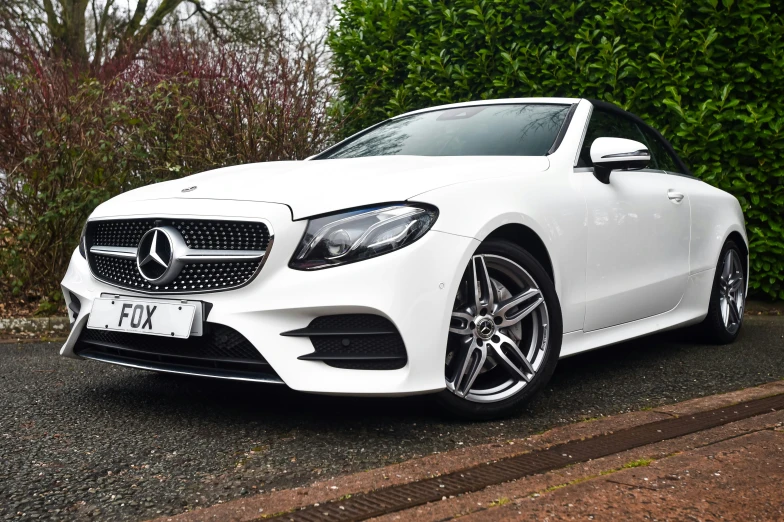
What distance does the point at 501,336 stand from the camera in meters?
3.40

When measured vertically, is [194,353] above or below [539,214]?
below

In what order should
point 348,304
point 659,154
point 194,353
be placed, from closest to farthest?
point 348,304
point 194,353
point 659,154

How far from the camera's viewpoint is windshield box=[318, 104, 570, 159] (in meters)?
4.13

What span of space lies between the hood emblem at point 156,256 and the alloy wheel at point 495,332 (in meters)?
1.08

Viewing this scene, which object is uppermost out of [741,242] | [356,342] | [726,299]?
[356,342]

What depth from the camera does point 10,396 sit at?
3992 millimetres

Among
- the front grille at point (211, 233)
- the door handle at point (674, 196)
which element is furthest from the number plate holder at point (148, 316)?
the door handle at point (674, 196)

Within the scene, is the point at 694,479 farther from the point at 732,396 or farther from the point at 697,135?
the point at 697,135

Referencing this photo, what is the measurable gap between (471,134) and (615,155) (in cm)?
70

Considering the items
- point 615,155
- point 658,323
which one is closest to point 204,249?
point 615,155

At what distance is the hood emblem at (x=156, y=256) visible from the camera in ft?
10.6

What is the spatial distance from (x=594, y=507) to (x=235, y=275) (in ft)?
4.82

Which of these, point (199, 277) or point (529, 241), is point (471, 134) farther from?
point (199, 277)

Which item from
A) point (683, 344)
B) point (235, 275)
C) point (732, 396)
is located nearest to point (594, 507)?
point (235, 275)
